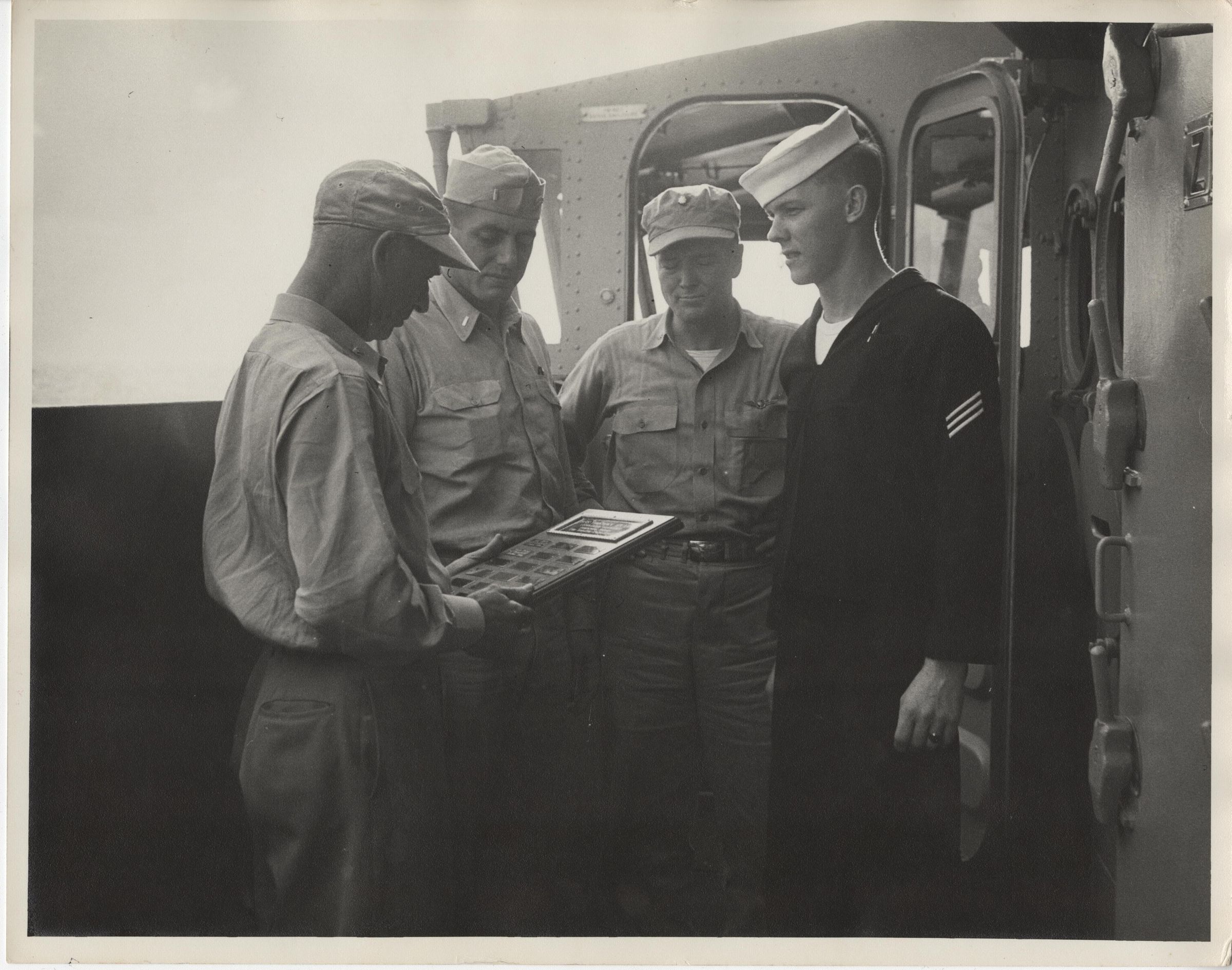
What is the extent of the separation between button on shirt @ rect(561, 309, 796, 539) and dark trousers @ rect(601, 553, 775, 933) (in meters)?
0.15

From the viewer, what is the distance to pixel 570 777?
237 cm

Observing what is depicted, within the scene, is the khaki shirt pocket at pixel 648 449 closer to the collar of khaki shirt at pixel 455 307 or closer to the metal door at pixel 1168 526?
the collar of khaki shirt at pixel 455 307

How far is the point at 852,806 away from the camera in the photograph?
237cm

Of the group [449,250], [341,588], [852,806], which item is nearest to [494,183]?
[449,250]

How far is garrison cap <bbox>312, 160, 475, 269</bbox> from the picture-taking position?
2240 mm

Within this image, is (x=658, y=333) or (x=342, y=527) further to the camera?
(x=658, y=333)

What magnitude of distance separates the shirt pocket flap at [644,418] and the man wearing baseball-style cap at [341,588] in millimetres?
461

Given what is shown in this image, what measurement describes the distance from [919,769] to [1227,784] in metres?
0.69

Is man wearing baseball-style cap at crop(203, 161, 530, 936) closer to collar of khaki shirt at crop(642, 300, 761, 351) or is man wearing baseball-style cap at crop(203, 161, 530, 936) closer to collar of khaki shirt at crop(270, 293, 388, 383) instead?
collar of khaki shirt at crop(270, 293, 388, 383)

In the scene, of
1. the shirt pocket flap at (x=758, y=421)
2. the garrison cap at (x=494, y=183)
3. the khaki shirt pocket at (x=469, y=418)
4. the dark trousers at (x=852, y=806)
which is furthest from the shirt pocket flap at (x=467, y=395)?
the dark trousers at (x=852, y=806)

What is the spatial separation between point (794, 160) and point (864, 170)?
17cm

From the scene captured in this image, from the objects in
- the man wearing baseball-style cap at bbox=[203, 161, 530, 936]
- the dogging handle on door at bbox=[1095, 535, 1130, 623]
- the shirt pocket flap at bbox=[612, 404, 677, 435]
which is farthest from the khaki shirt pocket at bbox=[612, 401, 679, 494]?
the dogging handle on door at bbox=[1095, 535, 1130, 623]

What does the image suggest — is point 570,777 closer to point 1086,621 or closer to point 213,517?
point 213,517

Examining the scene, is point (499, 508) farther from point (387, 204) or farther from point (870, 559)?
point (870, 559)
